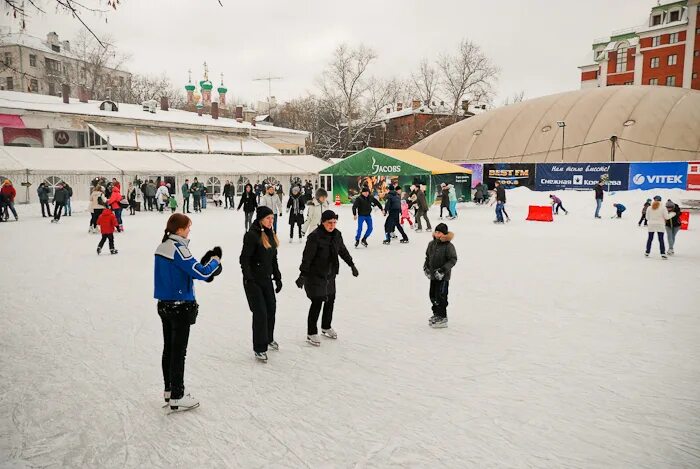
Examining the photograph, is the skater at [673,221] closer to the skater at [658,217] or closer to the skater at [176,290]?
the skater at [658,217]

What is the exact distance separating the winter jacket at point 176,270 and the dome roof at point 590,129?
3424cm

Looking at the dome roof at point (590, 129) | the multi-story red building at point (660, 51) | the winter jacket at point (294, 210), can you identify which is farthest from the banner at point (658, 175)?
the multi-story red building at point (660, 51)

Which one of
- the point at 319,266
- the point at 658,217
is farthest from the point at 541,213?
the point at 319,266

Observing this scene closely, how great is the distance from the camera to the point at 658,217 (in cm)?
948

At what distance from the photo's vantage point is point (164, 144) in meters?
29.8

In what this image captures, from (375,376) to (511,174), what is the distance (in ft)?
84.1

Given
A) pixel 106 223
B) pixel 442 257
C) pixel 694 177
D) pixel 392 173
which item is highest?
pixel 392 173

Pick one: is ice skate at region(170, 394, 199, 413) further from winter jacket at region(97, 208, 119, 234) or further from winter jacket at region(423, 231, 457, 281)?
winter jacket at region(97, 208, 119, 234)

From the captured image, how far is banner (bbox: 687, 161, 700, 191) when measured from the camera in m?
20.9

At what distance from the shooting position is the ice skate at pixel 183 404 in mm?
3459

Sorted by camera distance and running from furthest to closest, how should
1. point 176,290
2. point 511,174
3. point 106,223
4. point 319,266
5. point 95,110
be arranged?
1. point 95,110
2. point 511,174
3. point 106,223
4. point 319,266
5. point 176,290

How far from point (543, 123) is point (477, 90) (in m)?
16.2

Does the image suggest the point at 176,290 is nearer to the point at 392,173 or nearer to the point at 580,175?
the point at 392,173

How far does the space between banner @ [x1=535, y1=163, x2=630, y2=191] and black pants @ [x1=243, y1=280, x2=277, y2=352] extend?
23.6 m
